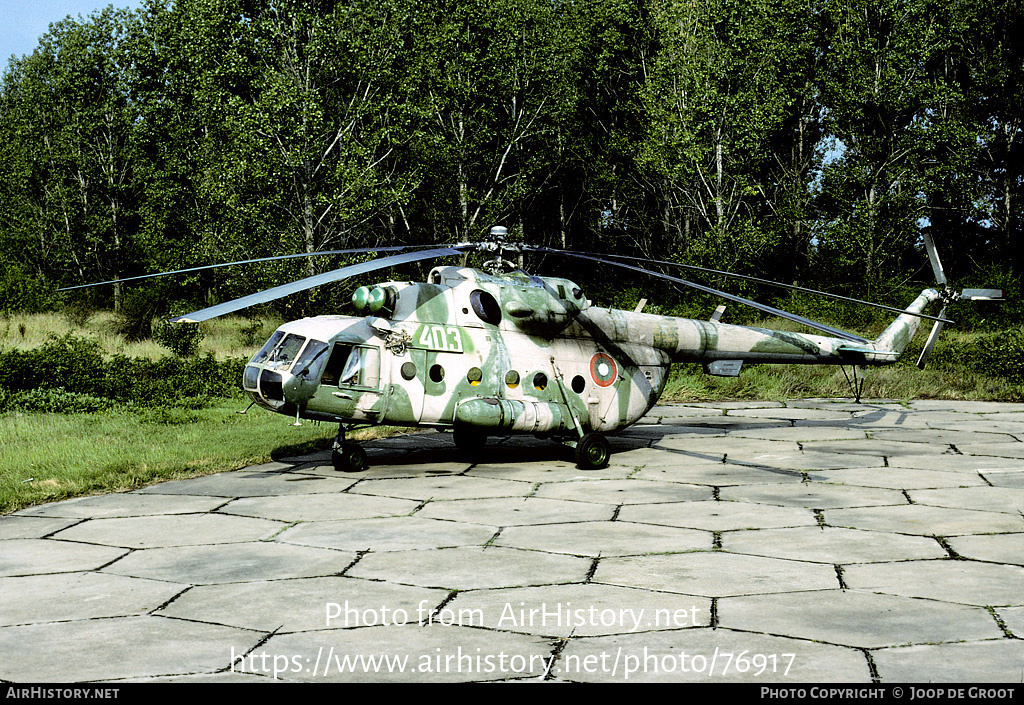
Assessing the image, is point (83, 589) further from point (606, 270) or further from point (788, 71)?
point (606, 270)

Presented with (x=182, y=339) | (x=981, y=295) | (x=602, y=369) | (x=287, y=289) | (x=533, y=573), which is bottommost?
(x=533, y=573)

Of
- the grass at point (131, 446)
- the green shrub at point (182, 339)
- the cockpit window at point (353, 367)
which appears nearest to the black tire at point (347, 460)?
the cockpit window at point (353, 367)

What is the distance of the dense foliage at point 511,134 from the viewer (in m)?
26.8

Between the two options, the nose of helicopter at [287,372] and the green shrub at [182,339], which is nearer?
the nose of helicopter at [287,372]

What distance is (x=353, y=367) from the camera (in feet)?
29.8

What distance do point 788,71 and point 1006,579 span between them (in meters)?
31.3

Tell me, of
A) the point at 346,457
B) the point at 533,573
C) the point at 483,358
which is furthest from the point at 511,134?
the point at 533,573

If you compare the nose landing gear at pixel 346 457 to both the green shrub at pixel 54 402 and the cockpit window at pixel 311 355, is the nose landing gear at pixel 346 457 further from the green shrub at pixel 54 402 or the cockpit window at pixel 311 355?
the green shrub at pixel 54 402

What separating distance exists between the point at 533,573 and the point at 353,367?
149 inches

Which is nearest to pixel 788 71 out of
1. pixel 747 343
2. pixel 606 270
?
pixel 606 270

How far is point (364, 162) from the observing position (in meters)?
27.1

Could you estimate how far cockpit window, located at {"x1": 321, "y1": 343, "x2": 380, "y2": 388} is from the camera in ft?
29.6

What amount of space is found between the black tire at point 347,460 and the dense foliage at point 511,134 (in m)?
16.3

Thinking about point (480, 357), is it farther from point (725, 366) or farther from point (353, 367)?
point (725, 366)
